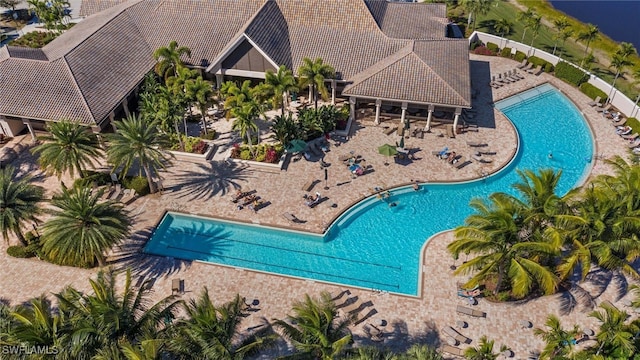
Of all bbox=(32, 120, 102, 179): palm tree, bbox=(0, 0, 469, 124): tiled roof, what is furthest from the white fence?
bbox=(32, 120, 102, 179): palm tree

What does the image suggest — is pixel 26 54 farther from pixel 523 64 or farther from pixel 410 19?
pixel 523 64

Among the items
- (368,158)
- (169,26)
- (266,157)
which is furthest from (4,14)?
(368,158)

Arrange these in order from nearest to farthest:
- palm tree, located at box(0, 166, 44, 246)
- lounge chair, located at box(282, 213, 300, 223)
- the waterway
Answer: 1. palm tree, located at box(0, 166, 44, 246)
2. lounge chair, located at box(282, 213, 300, 223)
3. the waterway

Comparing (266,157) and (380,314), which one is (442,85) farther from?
(380,314)

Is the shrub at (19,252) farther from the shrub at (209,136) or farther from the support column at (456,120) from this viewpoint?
the support column at (456,120)

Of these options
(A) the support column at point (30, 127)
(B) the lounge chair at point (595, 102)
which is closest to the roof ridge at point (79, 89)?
(A) the support column at point (30, 127)

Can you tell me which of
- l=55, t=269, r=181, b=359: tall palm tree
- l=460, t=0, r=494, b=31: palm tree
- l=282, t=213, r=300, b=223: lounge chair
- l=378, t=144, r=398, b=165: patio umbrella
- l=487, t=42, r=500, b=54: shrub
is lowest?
l=282, t=213, r=300, b=223: lounge chair

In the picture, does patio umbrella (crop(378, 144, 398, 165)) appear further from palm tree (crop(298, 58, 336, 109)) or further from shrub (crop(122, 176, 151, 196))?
shrub (crop(122, 176, 151, 196))
